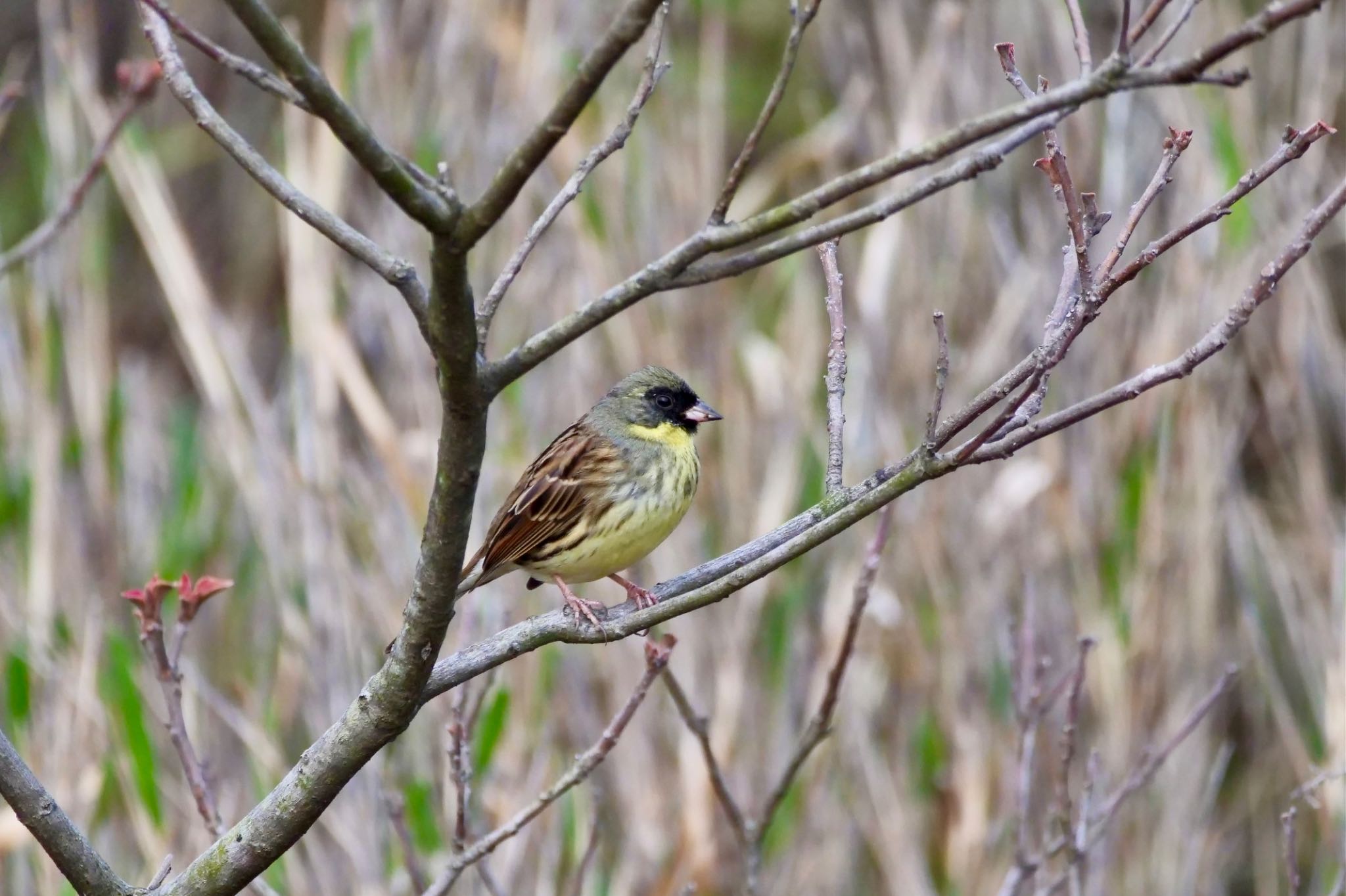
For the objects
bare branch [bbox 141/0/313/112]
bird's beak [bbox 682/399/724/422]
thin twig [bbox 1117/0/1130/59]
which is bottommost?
thin twig [bbox 1117/0/1130/59]

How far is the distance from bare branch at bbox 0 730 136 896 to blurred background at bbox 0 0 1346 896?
5.77 feet

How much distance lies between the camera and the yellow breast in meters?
3.13

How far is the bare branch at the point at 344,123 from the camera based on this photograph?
1237 millimetres

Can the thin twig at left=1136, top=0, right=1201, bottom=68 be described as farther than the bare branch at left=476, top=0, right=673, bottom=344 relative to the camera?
No

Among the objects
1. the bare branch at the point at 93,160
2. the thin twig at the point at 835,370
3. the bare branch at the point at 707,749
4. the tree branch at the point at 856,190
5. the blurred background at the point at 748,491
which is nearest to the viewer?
the tree branch at the point at 856,190

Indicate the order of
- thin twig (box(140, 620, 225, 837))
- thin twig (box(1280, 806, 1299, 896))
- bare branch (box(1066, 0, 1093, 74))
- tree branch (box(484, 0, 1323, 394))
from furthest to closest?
thin twig (box(1280, 806, 1299, 896)), thin twig (box(140, 620, 225, 837)), bare branch (box(1066, 0, 1093, 74)), tree branch (box(484, 0, 1323, 394))

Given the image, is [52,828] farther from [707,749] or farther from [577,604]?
[577,604]

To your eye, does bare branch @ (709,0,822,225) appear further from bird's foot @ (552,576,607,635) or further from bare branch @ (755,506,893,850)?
bird's foot @ (552,576,607,635)

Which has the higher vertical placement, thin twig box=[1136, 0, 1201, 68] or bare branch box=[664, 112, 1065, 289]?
thin twig box=[1136, 0, 1201, 68]

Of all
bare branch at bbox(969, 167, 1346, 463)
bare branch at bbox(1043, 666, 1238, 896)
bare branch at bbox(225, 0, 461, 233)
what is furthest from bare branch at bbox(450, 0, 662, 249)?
bare branch at bbox(1043, 666, 1238, 896)

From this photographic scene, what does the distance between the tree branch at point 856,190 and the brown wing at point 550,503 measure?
1.73m

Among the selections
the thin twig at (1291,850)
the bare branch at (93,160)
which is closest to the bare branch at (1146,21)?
the thin twig at (1291,850)

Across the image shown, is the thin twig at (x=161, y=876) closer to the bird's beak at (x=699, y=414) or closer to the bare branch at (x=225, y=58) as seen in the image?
the bare branch at (x=225, y=58)

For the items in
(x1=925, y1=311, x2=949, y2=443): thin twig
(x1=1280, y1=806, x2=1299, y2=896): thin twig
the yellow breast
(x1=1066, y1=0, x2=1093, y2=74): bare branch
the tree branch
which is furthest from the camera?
the yellow breast
